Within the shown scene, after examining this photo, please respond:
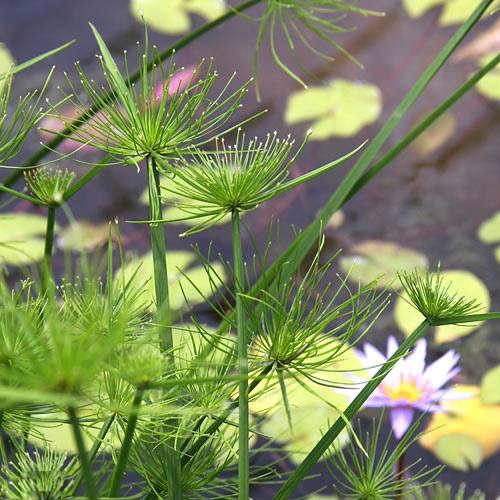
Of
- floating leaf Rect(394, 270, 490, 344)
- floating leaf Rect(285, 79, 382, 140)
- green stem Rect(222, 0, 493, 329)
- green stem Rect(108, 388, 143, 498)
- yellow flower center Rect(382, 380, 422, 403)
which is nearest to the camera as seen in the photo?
green stem Rect(108, 388, 143, 498)

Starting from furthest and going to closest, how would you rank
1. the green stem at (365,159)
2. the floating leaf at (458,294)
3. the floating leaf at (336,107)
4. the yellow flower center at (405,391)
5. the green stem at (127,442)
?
the floating leaf at (336,107) → the floating leaf at (458,294) → the yellow flower center at (405,391) → the green stem at (365,159) → the green stem at (127,442)

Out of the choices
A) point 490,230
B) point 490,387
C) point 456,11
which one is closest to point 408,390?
point 490,387

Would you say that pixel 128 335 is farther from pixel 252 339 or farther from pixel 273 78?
pixel 273 78

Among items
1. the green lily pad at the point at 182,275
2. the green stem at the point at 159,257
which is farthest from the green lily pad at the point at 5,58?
the green stem at the point at 159,257

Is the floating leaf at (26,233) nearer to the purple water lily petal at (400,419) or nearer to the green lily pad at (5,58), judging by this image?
the green lily pad at (5,58)

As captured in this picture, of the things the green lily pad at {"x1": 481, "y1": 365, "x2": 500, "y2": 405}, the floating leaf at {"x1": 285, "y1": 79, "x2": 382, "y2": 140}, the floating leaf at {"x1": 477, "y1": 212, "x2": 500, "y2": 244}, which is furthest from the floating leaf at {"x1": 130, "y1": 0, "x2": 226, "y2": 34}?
the green lily pad at {"x1": 481, "y1": 365, "x2": 500, "y2": 405}

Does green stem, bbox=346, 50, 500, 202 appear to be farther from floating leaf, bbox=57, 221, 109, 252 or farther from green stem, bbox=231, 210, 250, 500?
floating leaf, bbox=57, 221, 109, 252

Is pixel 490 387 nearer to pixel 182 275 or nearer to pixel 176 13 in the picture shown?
pixel 182 275
